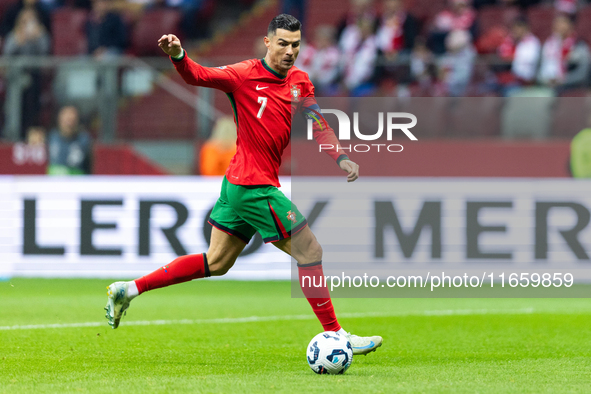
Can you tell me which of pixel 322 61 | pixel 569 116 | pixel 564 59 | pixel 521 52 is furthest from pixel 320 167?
pixel 564 59

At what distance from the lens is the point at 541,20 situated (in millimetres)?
14352

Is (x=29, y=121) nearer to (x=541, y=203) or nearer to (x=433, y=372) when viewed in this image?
(x=541, y=203)

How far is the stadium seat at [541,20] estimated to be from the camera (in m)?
14.2

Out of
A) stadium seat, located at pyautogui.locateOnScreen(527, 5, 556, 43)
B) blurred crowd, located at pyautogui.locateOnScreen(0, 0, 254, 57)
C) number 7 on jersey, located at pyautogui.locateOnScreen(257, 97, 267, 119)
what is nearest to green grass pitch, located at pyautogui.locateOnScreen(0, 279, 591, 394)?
number 7 on jersey, located at pyautogui.locateOnScreen(257, 97, 267, 119)

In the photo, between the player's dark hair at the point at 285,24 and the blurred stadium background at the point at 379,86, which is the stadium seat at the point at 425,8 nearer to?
the blurred stadium background at the point at 379,86

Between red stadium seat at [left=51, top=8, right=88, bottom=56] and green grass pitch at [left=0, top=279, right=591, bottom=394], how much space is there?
19.4 feet

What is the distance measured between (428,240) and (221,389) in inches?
273

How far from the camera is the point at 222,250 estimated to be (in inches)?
236

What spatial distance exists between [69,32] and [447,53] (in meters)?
6.85

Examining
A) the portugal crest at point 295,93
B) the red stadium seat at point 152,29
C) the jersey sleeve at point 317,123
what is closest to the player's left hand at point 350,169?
the jersey sleeve at point 317,123

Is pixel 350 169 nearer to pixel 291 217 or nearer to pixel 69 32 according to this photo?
pixel 291 217

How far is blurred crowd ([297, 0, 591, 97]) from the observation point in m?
12.3

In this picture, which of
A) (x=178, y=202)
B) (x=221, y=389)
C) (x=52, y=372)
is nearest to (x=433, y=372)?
(x=221, y=389)

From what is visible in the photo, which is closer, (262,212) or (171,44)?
(171,44)
